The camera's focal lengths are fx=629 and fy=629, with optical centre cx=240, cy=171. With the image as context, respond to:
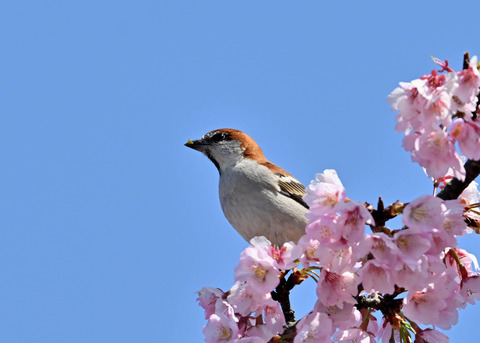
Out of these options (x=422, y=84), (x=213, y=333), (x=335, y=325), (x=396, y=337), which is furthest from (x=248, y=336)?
(x=422, y=84)

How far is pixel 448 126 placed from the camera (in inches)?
122

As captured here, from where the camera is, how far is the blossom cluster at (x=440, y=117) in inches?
120

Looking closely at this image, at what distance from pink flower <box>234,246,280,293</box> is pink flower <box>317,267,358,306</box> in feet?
0.86

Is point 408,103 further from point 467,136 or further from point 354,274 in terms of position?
point 354,274

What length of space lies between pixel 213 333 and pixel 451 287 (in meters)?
1.38

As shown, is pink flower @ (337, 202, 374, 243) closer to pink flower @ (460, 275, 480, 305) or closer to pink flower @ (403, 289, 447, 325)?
pink flower @ (403, 289, 447, 325)

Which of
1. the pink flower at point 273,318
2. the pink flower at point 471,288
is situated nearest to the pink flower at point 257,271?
the pink flower at point 273,318

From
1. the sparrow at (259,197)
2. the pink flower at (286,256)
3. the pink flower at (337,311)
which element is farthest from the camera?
the sparrow at (259,197)

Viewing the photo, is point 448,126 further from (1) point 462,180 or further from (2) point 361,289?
(2) point 361,289

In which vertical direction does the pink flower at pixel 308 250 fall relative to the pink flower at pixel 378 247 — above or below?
above

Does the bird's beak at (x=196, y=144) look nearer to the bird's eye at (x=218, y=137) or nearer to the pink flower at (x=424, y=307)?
the bird's eye at (x=218, y=137)

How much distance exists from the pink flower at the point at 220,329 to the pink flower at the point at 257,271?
34cm

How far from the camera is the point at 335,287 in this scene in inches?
130

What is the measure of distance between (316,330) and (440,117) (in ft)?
4.31
